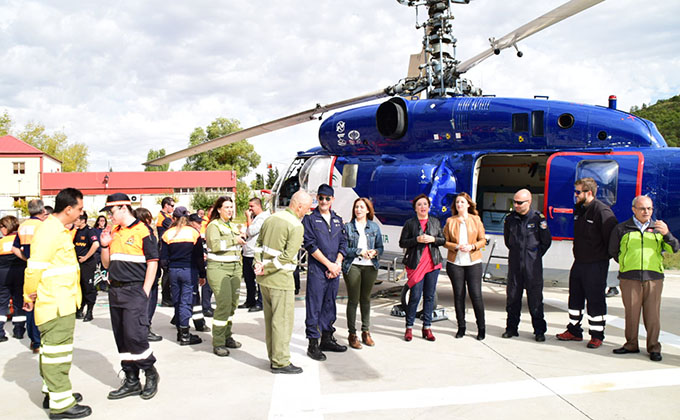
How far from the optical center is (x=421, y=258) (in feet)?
19.4

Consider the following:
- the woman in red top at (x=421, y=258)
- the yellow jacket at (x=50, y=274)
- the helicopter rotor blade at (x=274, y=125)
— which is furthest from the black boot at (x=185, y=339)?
the helicopter rotor blade at (x=274, y=125)

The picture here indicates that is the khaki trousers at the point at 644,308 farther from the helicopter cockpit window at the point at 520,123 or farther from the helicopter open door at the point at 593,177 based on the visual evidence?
the helicopter cockpit window at the point at 520,123

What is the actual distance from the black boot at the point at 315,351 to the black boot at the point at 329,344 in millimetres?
246

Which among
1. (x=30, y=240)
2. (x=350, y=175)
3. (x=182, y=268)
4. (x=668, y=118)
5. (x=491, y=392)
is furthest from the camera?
(x=668, y=118)

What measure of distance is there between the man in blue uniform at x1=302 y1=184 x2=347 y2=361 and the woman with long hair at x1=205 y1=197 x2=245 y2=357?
3.21 feet

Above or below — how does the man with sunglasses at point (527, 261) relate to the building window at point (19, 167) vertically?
below

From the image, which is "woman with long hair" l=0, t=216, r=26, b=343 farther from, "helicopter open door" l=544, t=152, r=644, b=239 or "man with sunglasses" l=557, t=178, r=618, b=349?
"helicopter open door" l=544, t=152, r=644, b=239

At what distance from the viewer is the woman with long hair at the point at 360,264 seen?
18.5 ft

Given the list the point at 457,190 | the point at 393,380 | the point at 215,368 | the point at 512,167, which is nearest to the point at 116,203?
the point at 215,368

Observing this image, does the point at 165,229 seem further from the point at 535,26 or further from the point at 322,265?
the point at 535,26

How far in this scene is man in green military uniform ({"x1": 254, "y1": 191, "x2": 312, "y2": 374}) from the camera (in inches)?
187

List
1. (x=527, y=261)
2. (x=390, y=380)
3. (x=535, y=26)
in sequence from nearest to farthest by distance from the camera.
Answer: (x=390, y=380), (x=527, y=261), (x=535, y=26)

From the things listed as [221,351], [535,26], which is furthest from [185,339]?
[535,26]

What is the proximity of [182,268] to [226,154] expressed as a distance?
5554 cm
